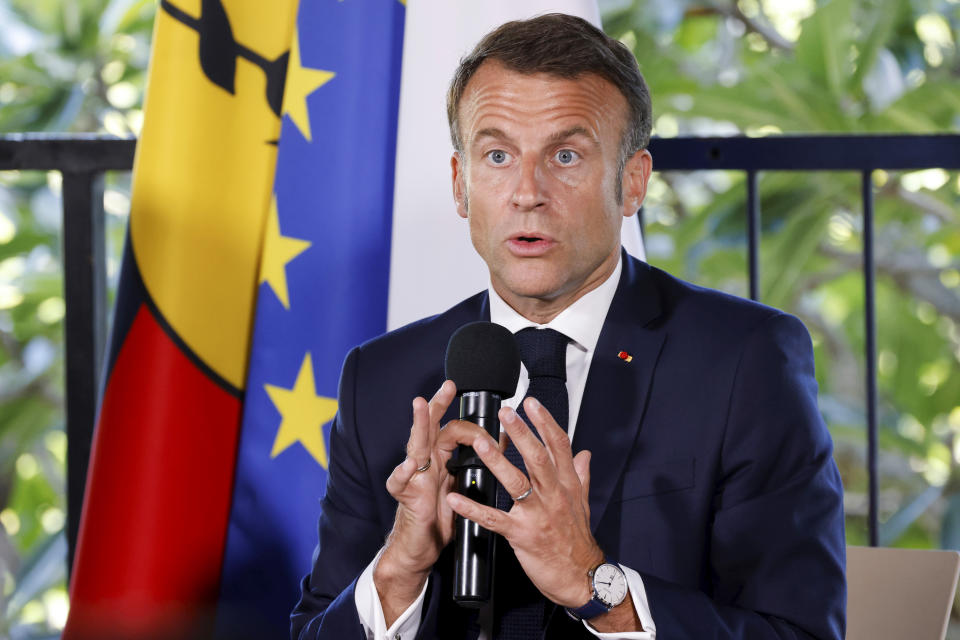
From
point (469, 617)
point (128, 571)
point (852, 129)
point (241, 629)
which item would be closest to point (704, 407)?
point (469, 617)

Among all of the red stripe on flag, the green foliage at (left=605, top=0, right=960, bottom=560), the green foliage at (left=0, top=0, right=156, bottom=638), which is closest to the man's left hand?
the red stripe on flag

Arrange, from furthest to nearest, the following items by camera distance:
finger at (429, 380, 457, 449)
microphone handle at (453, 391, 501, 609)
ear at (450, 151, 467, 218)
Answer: ear at (450, 151, 467, 218)
finger at (429, 380, 457, 449)
microphone handle at (453, 391, 501, 609)

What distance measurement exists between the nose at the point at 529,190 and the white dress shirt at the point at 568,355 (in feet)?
0.62

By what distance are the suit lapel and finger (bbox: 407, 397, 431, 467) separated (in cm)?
35

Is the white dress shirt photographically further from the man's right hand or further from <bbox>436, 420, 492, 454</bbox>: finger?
<bbox>436, 420, 492, 454</bbox>: finger

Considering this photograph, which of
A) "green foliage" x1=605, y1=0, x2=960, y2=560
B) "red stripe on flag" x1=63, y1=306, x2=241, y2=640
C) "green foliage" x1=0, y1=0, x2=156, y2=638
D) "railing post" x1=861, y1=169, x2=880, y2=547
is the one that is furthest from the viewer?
"green foliage" x1=0, y1=0, x2=156, y2=638

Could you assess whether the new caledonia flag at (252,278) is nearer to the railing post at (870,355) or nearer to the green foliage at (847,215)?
the railing post at (870,355)

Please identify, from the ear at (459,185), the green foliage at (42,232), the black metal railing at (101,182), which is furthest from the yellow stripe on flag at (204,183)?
the green foliage at (42,232)

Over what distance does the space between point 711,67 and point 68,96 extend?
13.7ft

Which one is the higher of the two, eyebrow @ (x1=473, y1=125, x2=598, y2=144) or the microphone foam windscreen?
eyebrow @ (x1=473, y1=125, x2=598, y2=144)

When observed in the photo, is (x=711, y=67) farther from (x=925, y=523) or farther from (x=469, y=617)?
(x=469, y=617)

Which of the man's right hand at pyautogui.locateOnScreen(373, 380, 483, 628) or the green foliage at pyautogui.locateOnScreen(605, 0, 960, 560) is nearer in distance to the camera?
the man's right hand at pyautogui.locateOnScreen(373, 380, 483, 628)

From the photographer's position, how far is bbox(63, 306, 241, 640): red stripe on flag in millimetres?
1938

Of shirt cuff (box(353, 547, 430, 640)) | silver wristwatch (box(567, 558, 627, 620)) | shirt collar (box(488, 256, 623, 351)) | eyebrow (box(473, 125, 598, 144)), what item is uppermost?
eyebrow (box(473, 125, 598, 144))
